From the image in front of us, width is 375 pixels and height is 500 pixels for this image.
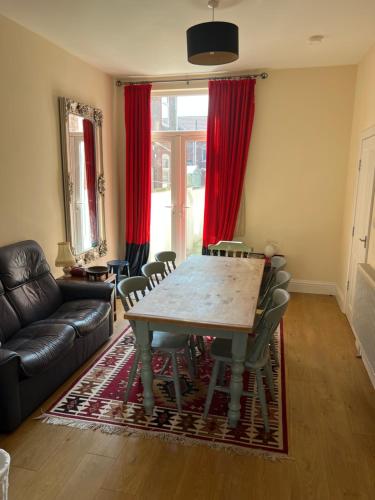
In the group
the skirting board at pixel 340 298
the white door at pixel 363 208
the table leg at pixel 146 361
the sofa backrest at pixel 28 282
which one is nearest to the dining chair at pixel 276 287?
the table leg at pixel 146 361

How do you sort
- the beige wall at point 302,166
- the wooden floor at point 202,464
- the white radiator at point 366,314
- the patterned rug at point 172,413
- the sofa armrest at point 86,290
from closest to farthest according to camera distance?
1. the wooden floor at point 202,464
2. the patterned rug at point 172,413
3. the white radiator at point 366,314
4. the sofa armrest at point 86,290
5. the beige wall at point 302,166

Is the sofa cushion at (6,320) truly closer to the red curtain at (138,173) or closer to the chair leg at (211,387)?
the chair leg at (211,387)

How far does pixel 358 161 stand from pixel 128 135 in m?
2.92

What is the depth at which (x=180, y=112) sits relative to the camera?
4.96 meters

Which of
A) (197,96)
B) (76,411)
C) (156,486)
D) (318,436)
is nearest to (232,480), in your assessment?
(156,486)

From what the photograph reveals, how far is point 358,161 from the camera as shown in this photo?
13.0 ft

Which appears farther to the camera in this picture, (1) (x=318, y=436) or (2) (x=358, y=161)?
(2) (x=358, y=161)

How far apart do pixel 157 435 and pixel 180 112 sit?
13.4 feet

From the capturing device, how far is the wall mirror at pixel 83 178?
151 inches

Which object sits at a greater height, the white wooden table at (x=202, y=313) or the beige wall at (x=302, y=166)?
the beige wall at (x=302, y=166)

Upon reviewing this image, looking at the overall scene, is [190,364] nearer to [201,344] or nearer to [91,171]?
[201,344]

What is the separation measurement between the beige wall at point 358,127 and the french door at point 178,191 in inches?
73.3

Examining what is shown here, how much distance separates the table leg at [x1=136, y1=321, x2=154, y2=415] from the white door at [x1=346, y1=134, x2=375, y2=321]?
2.28 meters

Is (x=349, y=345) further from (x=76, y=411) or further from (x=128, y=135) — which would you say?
(x=128, y=135)
